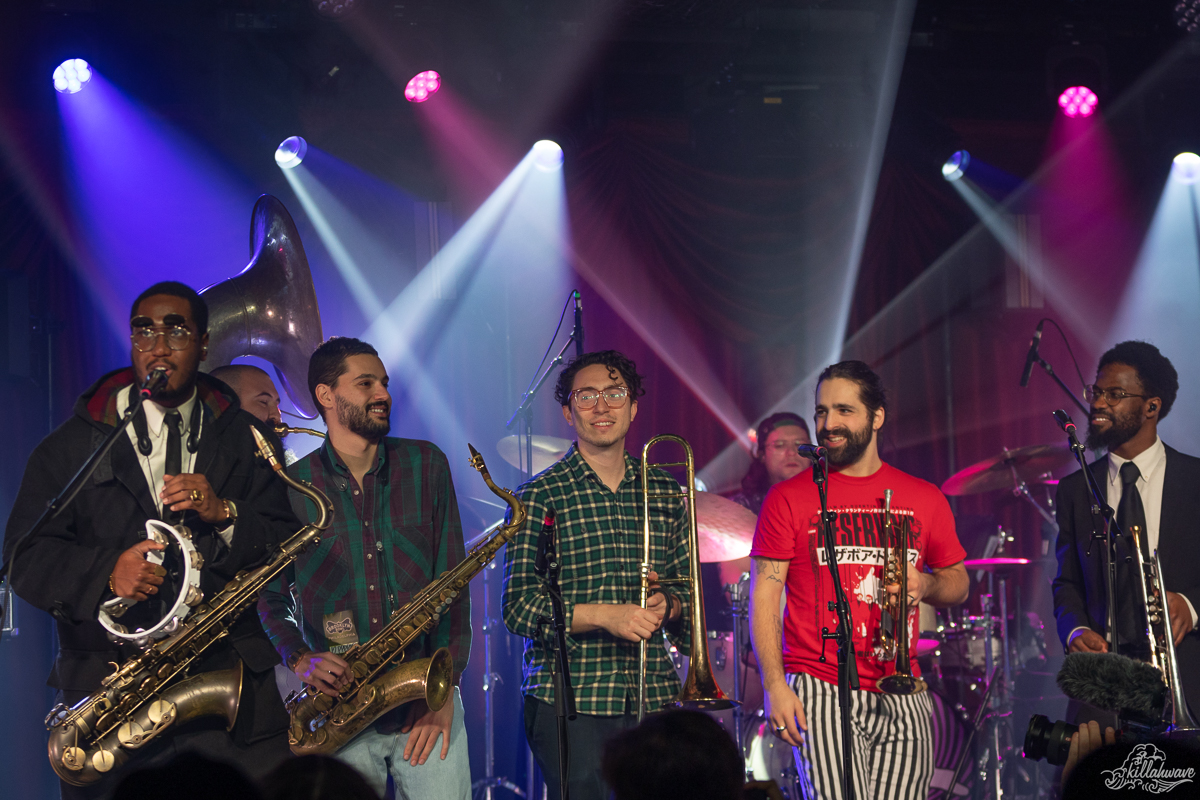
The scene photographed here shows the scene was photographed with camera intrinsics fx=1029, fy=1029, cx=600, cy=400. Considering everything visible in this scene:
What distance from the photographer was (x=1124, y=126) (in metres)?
9.63

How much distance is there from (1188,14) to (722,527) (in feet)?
21.1

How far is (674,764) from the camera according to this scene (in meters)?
2.14

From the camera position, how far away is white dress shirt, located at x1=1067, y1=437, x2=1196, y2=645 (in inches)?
176

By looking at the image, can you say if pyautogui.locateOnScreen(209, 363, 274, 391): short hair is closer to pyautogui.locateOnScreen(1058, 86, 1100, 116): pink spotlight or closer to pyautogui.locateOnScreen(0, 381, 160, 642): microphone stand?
pyautogui.locateOnScreen(0, 381, 160, 642): microphone stand

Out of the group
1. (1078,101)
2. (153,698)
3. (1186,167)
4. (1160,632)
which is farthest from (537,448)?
(1186,167)

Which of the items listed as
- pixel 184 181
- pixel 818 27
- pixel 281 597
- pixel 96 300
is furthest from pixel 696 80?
pixel 281 597

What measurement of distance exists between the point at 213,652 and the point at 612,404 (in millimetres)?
1795

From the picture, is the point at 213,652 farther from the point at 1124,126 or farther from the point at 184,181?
the point at 1124,126

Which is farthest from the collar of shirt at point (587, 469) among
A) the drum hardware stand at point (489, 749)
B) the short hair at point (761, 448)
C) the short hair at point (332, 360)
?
the short hair at point (761, 448)

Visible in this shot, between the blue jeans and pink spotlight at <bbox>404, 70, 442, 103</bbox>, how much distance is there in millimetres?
5829

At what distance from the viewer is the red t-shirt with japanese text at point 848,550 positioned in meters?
4.00

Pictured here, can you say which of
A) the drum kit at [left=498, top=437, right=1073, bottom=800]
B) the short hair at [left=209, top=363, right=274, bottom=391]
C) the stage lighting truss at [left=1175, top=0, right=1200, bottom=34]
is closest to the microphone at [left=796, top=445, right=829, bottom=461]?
the drum kit at [left=498, top=437, right=1073, bottom=800]

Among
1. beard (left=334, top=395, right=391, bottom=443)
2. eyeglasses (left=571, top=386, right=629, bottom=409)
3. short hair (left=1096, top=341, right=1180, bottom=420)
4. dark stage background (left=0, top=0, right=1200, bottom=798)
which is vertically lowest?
beard (left=334, top=395, right=391, bottom=443)

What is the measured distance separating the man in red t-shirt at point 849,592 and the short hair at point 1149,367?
46.6 inches
